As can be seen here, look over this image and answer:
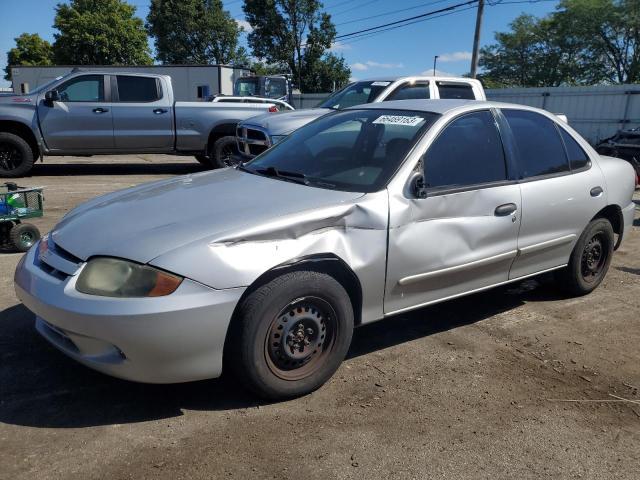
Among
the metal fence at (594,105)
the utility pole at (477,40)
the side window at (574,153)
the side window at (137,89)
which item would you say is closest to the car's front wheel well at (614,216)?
the side window at (574,153)

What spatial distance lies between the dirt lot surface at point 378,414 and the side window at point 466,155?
1.11 metres

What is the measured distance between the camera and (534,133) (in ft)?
13.9

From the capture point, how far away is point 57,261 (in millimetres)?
2869

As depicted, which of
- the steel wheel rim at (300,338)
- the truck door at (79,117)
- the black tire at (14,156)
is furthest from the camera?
the truck door at (79,117)

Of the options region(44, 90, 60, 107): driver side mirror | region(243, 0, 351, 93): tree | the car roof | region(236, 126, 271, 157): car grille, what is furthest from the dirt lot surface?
region(243, 0, 351, 93): tree

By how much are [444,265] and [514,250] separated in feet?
2.34

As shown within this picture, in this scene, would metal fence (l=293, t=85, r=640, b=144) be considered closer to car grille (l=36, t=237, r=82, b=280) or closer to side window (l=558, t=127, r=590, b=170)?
side window (l=558, t=127, r=590, b=170)

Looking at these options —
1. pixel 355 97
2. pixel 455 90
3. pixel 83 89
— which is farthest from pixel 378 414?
pixel 83 89

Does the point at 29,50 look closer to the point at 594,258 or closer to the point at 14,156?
the point at 14,156

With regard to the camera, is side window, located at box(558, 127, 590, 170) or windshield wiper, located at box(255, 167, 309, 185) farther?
side window, located at box(558, 127, 590, 170)

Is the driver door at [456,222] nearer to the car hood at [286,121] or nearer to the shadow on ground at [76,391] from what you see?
the shadow on ground at [76,391]

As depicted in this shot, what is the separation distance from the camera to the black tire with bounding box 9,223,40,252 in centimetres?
535

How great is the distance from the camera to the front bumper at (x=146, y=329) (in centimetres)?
254

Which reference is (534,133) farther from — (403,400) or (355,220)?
(403,400)
